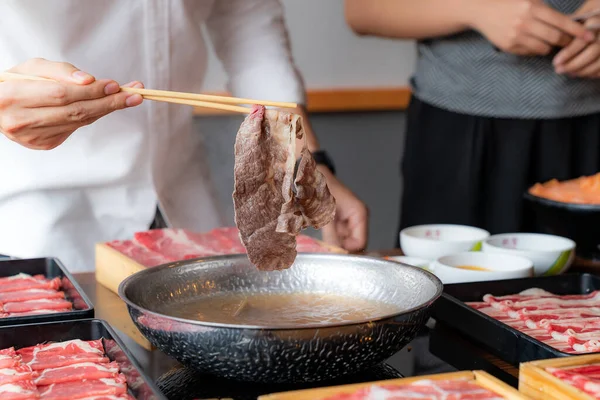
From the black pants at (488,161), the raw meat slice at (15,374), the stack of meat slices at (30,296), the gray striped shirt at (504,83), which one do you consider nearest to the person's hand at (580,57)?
the gray striped shirt at (504,83)

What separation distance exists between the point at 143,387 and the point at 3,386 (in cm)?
18

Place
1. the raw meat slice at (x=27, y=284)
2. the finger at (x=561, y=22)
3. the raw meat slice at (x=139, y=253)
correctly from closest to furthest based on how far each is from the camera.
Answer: the raw meat slice at (x=27, y=284) < the raw meat slice at (x=139, y=253) < the finger at (x=561, y=22)

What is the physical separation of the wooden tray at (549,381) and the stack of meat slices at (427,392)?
0.06m

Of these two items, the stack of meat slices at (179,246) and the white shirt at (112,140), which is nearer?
the stack of meat slices at (179,246)

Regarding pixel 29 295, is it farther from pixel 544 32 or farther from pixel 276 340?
pixel 544 32

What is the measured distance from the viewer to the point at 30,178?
1835mm

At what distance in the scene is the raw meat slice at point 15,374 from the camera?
38.4 inches

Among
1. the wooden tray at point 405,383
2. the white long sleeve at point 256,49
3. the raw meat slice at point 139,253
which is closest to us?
the wooden tray at point 405,383

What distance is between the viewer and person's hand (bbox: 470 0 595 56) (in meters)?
2.20

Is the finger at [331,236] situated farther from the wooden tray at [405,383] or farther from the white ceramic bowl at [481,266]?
the wooden tray at [405,383]

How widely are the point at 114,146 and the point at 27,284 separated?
0.56 metres

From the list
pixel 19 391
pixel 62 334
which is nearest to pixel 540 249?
pixel 62 334

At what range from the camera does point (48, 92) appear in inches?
50.1

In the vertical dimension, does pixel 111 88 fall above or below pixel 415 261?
above
